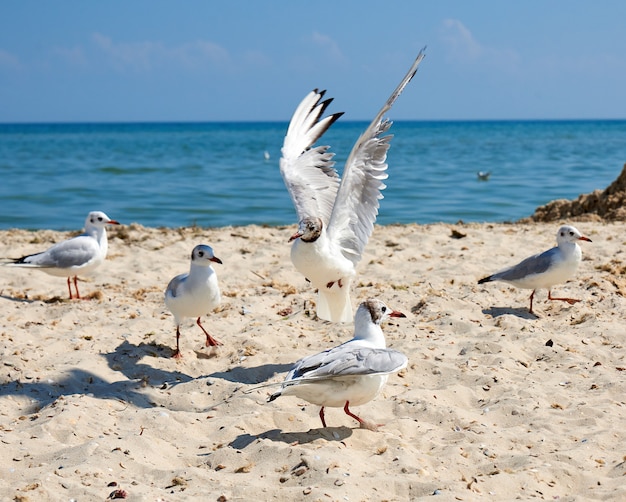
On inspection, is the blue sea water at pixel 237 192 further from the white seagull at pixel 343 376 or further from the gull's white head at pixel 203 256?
the white seagull at pixel 343 376

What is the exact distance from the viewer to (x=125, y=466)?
151 inches

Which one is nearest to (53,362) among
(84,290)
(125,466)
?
(125,466)

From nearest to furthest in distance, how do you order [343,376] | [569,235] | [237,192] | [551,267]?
1. [343,376]
2. [551,267]
3. [569,235]
4. [237,192]

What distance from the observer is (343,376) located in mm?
4094

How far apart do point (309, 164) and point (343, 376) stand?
11.2 ft

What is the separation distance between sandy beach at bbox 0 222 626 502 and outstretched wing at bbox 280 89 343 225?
872mm

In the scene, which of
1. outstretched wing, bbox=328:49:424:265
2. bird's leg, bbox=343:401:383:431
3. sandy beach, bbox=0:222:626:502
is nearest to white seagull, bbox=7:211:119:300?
sandy beach, bbox=0:222:626:502

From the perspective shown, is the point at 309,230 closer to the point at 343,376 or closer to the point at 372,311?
the point at 372,311

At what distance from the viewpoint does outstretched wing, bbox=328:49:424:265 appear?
5949 millimetres

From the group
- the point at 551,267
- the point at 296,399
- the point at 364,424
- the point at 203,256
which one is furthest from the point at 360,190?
the point at 364,424

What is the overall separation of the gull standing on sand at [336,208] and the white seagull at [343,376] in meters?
1.53

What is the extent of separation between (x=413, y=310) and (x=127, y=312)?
2.38 m

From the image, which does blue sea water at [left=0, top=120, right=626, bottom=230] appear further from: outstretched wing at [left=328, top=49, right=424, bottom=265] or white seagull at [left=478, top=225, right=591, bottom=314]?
outstretched wing at [left=328, top=49, right=424, bottom=265]

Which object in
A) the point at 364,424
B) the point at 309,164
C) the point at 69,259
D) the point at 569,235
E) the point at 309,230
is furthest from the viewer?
the point at 69,259
